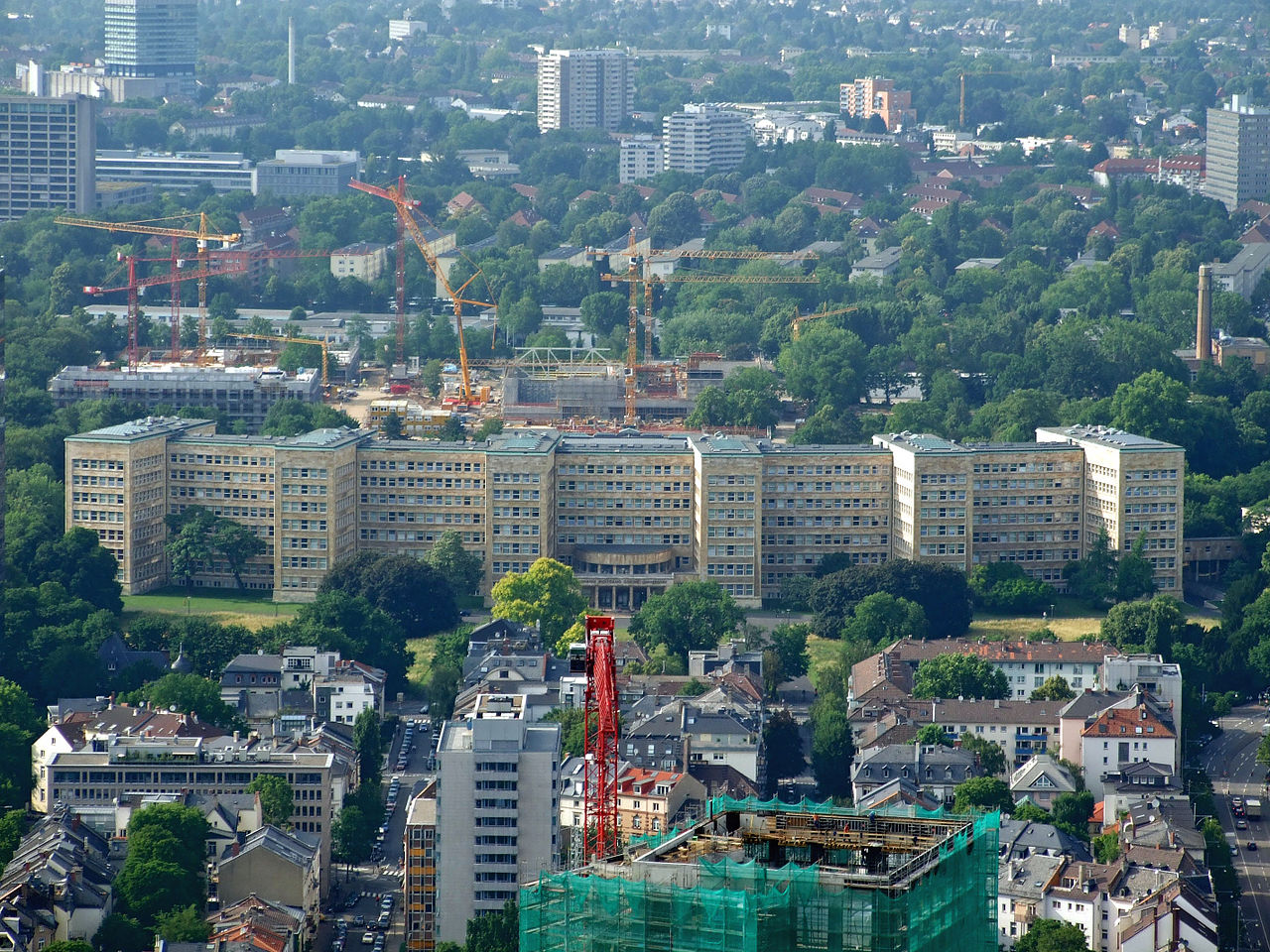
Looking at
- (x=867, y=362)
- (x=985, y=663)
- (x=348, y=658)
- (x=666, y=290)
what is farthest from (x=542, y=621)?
(x=666, y=290)

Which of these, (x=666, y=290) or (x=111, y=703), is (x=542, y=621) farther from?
(x=666, y=290)

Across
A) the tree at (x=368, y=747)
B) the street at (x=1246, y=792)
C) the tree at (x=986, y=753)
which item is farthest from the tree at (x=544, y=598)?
the street at (x=1246, y=792)

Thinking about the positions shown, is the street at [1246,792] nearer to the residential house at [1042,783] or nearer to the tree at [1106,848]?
the tree at [1106,848]

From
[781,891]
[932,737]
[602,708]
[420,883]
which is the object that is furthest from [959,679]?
[781,891]

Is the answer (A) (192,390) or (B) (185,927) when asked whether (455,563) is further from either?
(B) (185,927)

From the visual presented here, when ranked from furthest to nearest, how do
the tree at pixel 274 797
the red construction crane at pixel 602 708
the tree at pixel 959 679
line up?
the tree at pixel 959 679
the tree at pixel 274 797
the red construction crane at pixel 602 708
